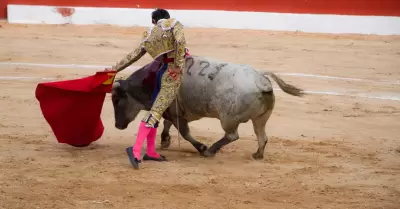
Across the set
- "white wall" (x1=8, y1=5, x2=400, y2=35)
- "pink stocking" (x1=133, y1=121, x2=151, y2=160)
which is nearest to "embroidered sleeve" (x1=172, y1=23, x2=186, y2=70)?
"pink stocking" (x1=133, y1=121, x2=151, y2=160)

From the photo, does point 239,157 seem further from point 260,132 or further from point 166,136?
point 166,136

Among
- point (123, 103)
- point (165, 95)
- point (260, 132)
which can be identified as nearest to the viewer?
point (165, 95)

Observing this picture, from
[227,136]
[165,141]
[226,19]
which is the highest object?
[227,136]

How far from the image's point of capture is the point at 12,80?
8562 millimetres

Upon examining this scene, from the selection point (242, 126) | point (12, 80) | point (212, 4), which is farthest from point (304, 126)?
point (212, 4)

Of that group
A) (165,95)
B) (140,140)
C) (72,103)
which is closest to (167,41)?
(165,95)

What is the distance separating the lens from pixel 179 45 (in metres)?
5.09

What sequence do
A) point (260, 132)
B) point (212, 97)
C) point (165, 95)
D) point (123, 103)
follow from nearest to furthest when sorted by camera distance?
point (165, 95) → point (212, 97) → point (260, 132) → point (123, 103)

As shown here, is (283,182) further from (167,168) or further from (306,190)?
(167,168)

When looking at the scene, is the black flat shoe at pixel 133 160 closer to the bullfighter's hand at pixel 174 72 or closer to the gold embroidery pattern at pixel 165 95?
the gold embroidery pattern at pixel 165 95

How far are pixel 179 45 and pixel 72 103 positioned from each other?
958 millimetres

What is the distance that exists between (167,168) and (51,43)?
635 cm

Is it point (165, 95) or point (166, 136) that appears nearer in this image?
point (165, 95)

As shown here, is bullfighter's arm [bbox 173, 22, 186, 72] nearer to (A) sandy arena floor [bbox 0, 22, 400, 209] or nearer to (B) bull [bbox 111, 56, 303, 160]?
(B) bull [bbox 111, 56, 303, 160]
